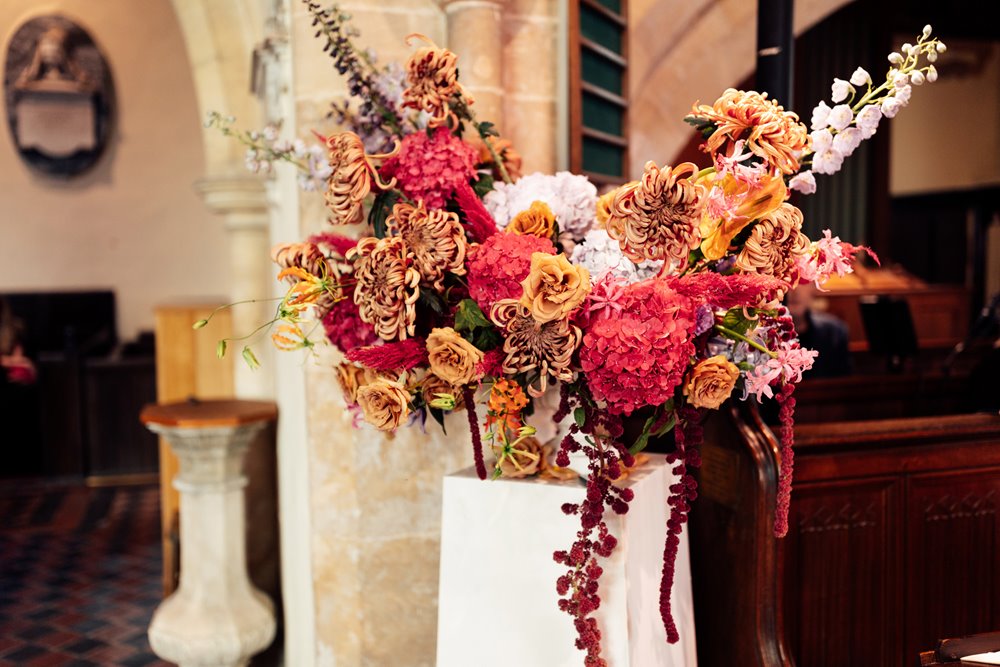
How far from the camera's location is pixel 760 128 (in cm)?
132

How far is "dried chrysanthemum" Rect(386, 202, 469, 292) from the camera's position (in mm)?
1463

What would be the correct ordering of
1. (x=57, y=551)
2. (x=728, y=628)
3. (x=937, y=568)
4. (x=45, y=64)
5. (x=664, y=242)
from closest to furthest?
1. (x=664, y=242)
2. (x=728, y=628)
3. (x=937, y=568)
4. (x=57, y=551)
5. (x=45, y=64)

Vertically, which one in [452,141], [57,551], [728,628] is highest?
[452,141]

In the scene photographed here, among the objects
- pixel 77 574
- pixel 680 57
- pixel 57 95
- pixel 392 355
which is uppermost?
pixel 57 95

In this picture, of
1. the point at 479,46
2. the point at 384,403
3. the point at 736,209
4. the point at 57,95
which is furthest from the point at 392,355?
the point at 57,95

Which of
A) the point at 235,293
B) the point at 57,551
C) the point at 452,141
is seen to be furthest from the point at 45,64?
the point at 452,141

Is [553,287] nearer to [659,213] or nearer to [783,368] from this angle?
[659,213]

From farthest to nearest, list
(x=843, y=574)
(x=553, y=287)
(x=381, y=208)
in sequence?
(x=843, y=574), (x=381, y=208), (x=553, y=287)

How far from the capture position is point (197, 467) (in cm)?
303

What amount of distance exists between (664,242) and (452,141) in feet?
1.68

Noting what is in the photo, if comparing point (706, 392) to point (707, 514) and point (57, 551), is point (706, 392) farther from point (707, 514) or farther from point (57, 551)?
point (57, 551)

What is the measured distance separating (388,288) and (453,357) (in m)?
0.15

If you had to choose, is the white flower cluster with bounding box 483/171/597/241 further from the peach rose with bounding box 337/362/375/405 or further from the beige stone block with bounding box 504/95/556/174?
the beige stone block with bounding box 504/95/556/174

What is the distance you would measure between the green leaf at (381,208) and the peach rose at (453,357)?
38cm
